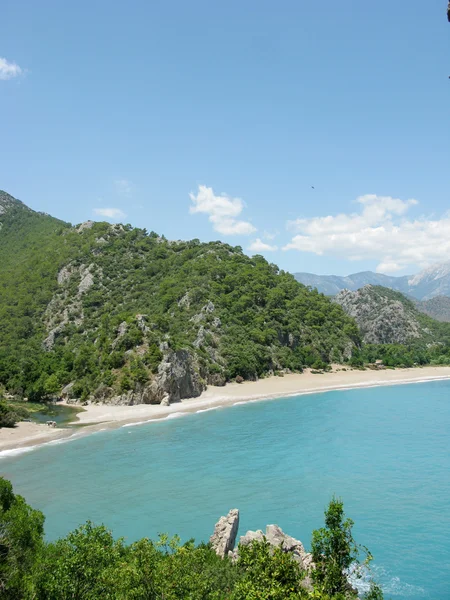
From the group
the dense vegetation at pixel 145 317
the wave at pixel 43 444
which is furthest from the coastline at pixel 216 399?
the dense vegetation at pixel 145 317

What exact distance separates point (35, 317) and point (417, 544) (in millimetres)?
84444

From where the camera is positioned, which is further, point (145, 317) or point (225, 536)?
point (145, 317)

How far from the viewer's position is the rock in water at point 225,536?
723 inches

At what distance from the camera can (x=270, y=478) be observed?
31.4m

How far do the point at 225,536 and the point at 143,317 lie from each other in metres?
51.0

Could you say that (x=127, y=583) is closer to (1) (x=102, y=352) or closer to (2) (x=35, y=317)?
(1) (x=102, y=352)

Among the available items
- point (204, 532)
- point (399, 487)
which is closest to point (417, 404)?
point (399, 487)

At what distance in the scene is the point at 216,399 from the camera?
64.6m

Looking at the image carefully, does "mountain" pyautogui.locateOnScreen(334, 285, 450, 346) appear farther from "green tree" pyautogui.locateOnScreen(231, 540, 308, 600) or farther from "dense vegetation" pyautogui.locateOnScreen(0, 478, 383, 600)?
"green tree" pyautogui.locateOnScreen(231, 540, 308, 600)

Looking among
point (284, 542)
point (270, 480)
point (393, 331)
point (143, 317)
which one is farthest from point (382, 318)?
point (284, 542)

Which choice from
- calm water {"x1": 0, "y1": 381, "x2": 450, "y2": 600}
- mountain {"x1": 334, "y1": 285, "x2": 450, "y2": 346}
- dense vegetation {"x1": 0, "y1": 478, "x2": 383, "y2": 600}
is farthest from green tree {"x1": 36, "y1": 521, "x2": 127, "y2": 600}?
mountain {"x1": 334, "y1": 285, "x2": 450, "y2": 346}

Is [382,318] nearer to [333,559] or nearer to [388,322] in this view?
[388,322]

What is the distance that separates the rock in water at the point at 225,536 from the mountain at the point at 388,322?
12386 cm

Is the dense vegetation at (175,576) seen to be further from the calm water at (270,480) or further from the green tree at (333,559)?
the calm water at (270,480)
